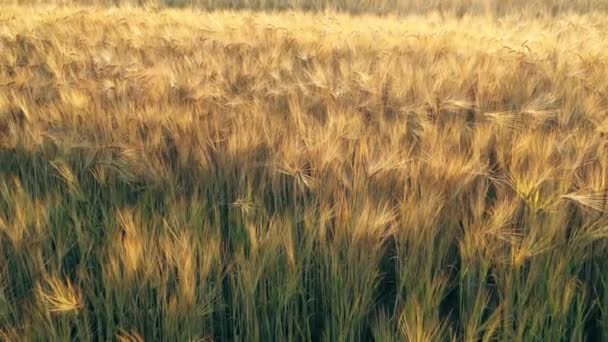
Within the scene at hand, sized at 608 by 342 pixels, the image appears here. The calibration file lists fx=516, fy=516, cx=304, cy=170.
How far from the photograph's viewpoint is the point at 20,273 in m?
1.18

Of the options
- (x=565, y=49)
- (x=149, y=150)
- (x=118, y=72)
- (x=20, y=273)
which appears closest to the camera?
(x=20, y=273)

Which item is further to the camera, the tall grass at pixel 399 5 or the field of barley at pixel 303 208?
the tall grass at pixel 399 5

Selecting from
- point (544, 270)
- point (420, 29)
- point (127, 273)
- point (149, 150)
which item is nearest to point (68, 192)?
point (149, 150)

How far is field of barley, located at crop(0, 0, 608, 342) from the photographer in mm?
1052

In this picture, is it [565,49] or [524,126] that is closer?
[524,126]

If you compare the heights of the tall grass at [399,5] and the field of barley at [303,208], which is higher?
the tall grass at [399,5]

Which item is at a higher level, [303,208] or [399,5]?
[399,5]

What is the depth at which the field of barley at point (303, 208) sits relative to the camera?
1052 mm

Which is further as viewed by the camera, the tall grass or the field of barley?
the tall grass

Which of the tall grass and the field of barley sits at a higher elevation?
the tall grass

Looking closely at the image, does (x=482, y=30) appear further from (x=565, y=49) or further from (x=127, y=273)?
(x=127, y=273)

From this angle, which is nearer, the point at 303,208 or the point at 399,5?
the point at 303,208

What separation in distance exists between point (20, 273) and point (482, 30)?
4.92 meters

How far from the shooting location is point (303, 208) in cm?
141
